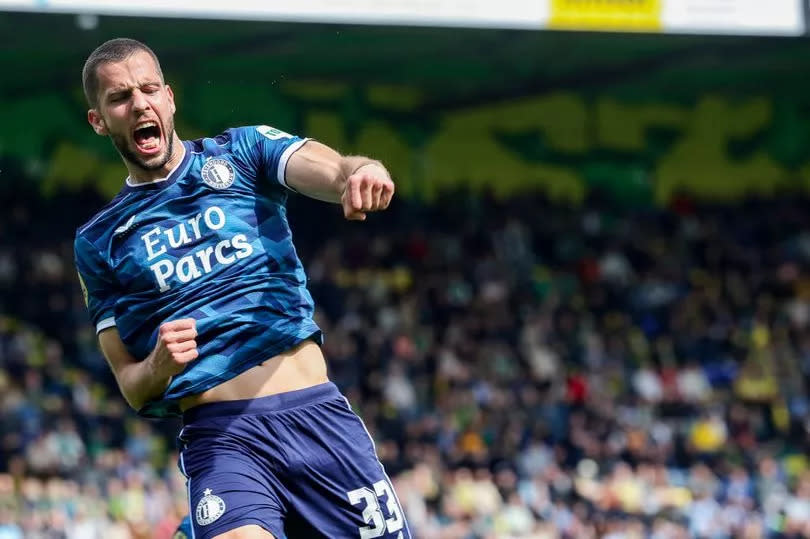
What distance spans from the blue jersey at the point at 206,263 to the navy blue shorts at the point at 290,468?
0.52 ft

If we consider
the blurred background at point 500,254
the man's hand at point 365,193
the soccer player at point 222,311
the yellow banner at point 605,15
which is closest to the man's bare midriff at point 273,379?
the soccer player at point 222,311

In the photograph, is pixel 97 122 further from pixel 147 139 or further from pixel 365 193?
pixel 365 193

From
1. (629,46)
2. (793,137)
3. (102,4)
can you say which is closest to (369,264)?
(629,46)

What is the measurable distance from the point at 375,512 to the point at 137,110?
1.56m

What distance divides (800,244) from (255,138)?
19.1 meters

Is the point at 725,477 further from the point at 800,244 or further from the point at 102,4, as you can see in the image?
the point at 102,4

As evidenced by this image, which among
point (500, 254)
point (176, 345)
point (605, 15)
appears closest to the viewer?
point (176, 345)

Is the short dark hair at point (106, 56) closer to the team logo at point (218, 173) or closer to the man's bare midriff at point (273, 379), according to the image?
the team logo at point (218, 173)

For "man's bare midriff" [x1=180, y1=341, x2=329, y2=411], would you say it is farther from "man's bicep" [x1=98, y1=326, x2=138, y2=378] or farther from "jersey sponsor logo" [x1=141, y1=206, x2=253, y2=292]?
"jersey sponsor logo" [x1=141, y1=206, x2=253, y2=292]

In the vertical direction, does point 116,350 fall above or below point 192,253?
below

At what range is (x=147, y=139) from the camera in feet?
→ 15.9

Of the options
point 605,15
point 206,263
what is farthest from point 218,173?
point 605,15

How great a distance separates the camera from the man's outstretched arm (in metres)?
4.24

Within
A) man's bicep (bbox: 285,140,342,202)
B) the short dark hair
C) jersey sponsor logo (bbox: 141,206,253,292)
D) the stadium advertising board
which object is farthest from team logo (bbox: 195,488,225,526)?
the stadium advertising board
